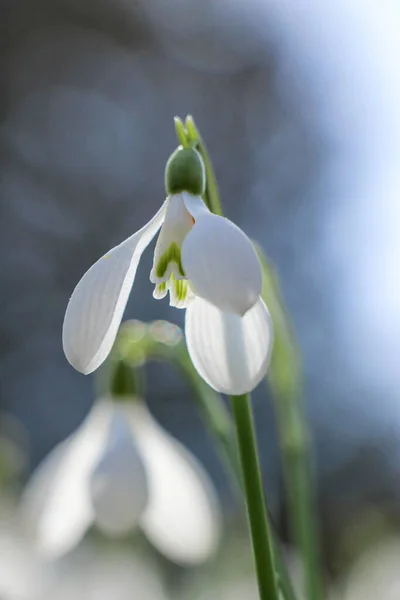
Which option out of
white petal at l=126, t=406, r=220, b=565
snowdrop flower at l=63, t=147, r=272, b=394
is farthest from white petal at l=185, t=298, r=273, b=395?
white petal at l=126, t=406, r=220, b=565

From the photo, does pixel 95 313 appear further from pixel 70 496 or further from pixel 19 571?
pixel 19 571

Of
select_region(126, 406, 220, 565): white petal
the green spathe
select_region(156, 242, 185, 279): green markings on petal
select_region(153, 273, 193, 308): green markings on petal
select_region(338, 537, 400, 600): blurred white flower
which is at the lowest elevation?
select_region(338, 537, 400, 600): blurred white flower

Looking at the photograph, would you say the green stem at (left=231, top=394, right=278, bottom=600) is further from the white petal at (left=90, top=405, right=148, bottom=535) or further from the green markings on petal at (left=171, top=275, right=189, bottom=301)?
the white petal at (left=90, top=405, right=148, bottom=535)

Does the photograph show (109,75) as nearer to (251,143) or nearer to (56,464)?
(251,143)

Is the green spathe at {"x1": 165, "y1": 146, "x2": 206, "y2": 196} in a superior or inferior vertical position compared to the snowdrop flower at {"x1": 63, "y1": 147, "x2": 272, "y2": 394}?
superior

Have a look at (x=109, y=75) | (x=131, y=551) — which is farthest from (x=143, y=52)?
(x=131, y=551)

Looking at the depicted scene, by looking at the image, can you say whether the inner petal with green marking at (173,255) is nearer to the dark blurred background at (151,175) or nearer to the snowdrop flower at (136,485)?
the snowdrop flower at (136,485)

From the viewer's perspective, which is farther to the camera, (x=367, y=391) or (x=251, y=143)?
(x=251, y=143)
